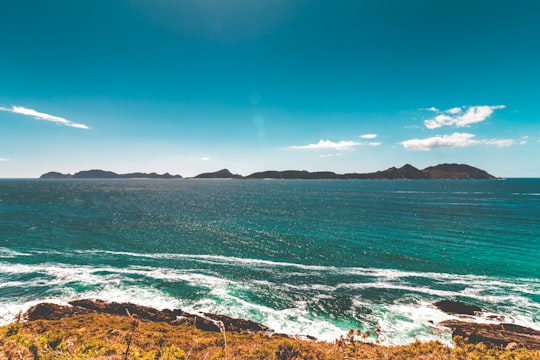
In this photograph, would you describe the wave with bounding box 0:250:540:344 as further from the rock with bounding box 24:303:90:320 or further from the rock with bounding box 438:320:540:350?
the rock with bounding box 24:303:90:320

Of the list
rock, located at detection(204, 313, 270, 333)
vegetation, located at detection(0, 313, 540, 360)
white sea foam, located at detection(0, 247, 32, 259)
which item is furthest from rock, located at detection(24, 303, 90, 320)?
white sea foam, located at detection(0, 247, 32, 259)

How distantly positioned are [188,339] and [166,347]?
3047 mm

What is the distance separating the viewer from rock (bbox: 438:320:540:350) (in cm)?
1725

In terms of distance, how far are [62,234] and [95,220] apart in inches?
574

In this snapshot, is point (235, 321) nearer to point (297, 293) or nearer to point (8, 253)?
point (297, 293)

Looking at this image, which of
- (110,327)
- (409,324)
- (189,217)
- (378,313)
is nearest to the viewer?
(110,327)

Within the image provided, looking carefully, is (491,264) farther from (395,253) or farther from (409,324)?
(409,324)

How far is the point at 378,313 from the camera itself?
69.8ft

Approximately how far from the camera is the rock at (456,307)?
21.6 m

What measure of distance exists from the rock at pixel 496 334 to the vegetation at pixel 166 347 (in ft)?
9.13

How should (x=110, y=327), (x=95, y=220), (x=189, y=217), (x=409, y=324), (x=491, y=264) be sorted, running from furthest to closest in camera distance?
(x=189, y=217), (x=95, y=220), (x=491, y=264), (x=409, y=324), (x=110, y=327)

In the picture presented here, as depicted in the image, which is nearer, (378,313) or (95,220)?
(378,313)

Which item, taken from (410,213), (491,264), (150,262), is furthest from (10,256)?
(410,213)

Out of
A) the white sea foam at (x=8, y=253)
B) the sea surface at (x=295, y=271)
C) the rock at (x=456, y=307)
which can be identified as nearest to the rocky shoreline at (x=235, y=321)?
the rock at (x=456, y=307)
